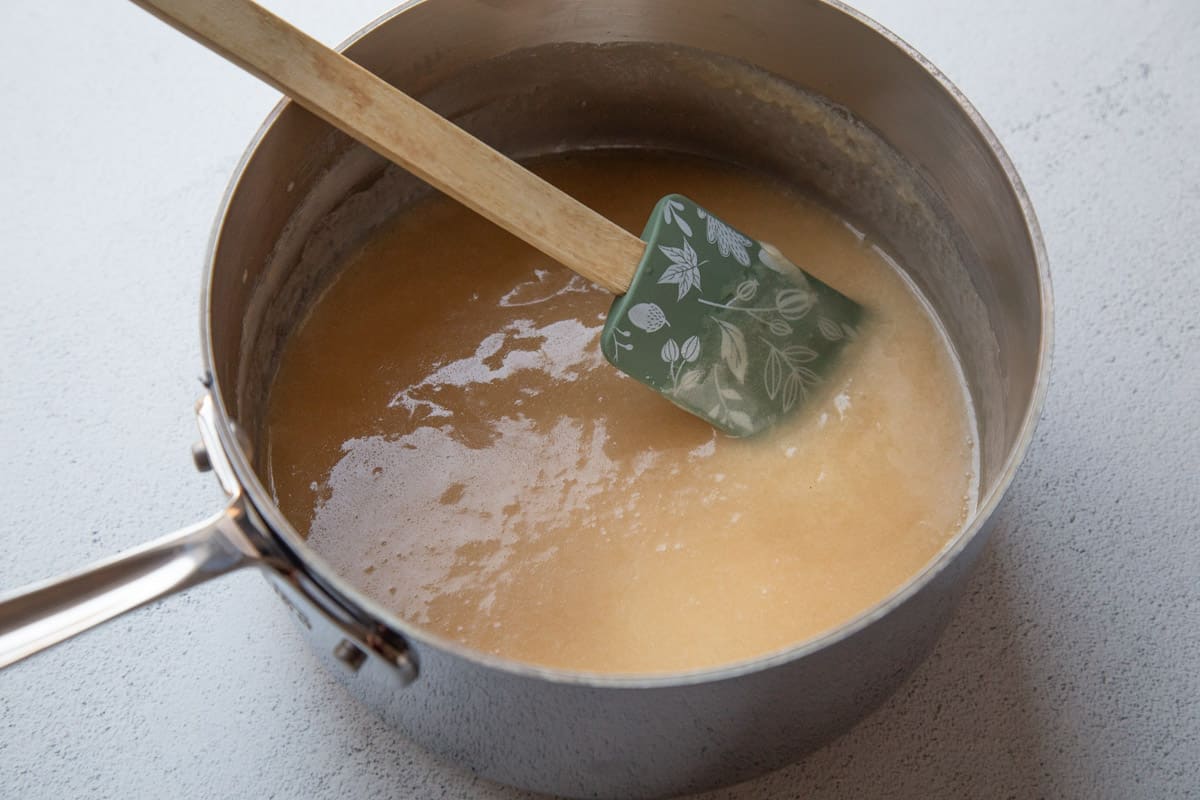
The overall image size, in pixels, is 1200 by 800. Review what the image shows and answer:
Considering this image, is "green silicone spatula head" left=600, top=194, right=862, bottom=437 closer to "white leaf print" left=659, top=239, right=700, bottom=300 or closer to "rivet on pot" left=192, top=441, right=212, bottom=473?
"white leaf print" left=659, top=239, right=700, bottom=300

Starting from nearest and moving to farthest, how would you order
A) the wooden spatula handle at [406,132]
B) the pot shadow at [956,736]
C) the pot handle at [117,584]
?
the pot handle at [117,584] < the wooden spatula handle at [406,132] < the pot shadow at [956,736]

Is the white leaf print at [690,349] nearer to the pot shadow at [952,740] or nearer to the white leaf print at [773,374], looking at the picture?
the white leaf print at [773,374]

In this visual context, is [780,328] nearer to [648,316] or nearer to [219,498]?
[648,316]

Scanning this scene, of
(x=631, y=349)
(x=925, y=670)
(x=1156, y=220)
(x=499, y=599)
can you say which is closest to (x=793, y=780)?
(x=925, y=670)

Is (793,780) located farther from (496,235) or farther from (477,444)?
(496,235)

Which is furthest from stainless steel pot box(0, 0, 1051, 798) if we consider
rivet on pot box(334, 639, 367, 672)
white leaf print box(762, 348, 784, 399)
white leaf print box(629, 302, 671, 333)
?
white leaf print box(629, 302, 671, 333)

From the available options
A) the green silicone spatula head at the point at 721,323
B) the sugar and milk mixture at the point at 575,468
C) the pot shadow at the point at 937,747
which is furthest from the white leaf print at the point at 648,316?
the pot shadow at the point at 937,747
